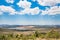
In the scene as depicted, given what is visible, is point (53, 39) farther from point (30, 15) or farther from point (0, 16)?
point (0, 16)

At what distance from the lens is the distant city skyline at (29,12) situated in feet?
5.13

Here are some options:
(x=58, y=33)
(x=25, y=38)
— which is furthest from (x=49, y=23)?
(x=25, y=38)

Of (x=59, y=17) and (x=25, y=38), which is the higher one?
(x=59, y=17)

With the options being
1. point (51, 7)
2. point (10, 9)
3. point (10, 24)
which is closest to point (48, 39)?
point (51, 7)

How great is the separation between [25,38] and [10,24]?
0.29 metres

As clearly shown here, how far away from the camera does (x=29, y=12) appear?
1.59m

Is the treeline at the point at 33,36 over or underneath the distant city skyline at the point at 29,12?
underneath

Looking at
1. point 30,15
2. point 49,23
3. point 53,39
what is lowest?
point 53,39

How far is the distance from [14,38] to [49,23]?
20.9 inches

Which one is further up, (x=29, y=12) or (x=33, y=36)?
(x=29, y=12)

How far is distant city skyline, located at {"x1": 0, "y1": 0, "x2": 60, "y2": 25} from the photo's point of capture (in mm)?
1564

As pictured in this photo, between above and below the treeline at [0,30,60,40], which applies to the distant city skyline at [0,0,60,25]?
above

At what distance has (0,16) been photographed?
5.17 feet

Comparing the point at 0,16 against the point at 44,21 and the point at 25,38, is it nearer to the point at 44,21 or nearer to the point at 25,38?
the point at 25,38
